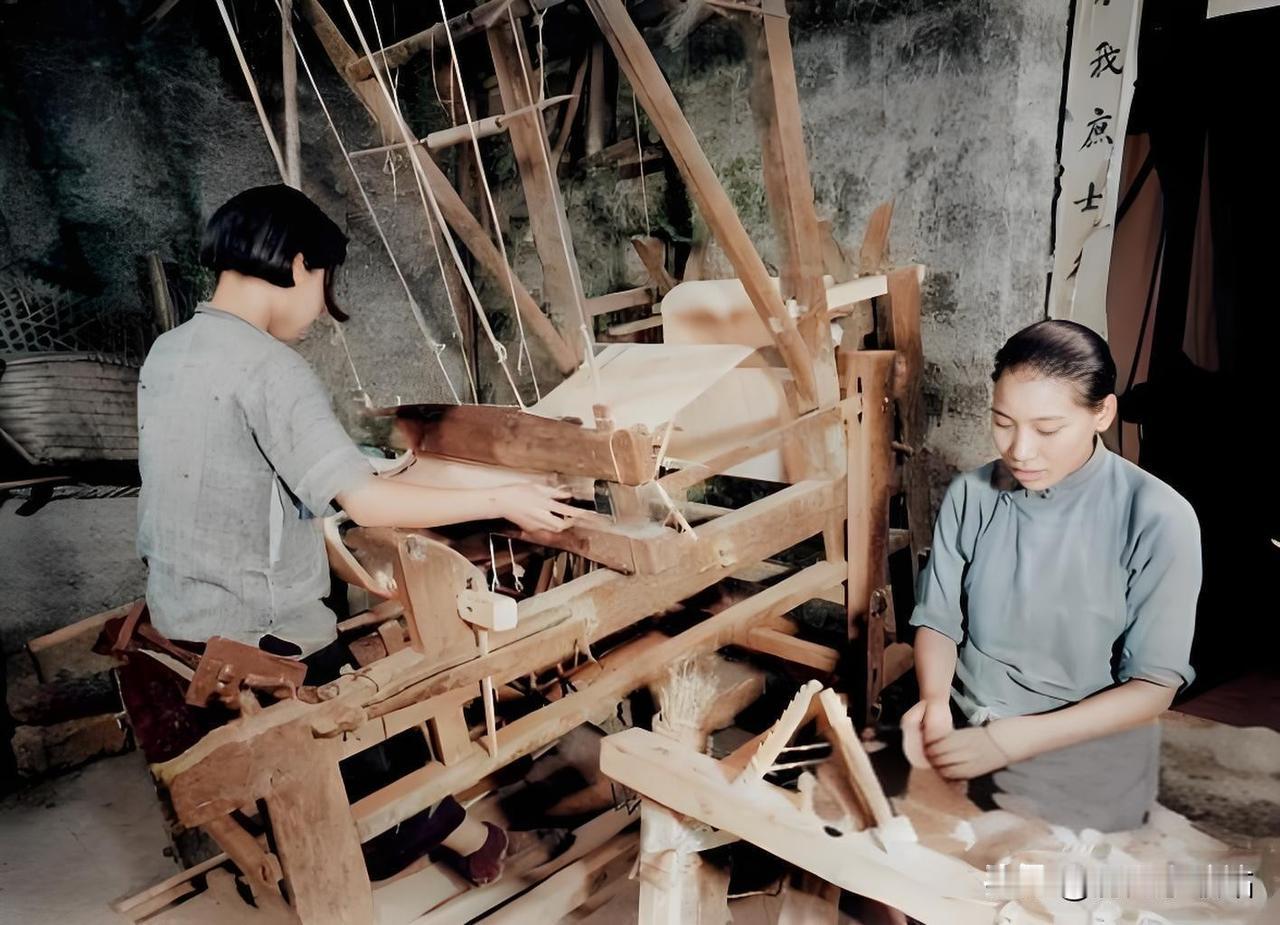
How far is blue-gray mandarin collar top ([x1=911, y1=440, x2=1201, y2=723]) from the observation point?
1885 millimetres

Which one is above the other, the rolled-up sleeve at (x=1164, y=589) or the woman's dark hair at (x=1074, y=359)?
the woman's dark hair at (x=1074, y=359)

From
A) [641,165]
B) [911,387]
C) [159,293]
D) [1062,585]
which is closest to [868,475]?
[911,387]

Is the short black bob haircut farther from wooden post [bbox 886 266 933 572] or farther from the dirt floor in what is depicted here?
Answer: the dirt floor

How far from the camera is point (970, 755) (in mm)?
1960

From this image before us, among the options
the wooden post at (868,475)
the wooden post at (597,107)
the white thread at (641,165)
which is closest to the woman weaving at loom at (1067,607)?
the wooden post at (868,475)

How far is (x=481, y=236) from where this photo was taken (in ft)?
10.8

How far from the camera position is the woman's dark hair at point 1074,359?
6.02 ft

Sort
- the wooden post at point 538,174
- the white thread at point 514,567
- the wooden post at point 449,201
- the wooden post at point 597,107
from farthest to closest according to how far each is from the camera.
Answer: the wooden post at point 597,107, the white thread at point 514,567, the wooden post at point 449,201, the wooden post at point 538,174

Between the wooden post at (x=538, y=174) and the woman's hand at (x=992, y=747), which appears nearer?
the woman's hand at (x=992, y=747)

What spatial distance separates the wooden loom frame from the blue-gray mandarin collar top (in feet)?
2.41

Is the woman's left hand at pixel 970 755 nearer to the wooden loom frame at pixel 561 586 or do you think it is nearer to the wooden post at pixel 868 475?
the wooden loom frame at pixel 561 586

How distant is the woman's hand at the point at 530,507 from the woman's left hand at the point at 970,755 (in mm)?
1195

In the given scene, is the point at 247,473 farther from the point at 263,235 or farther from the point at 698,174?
the point at 698,174

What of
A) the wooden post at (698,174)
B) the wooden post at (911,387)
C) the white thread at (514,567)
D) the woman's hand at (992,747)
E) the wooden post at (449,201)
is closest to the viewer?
the woman's hand at (992,747)
